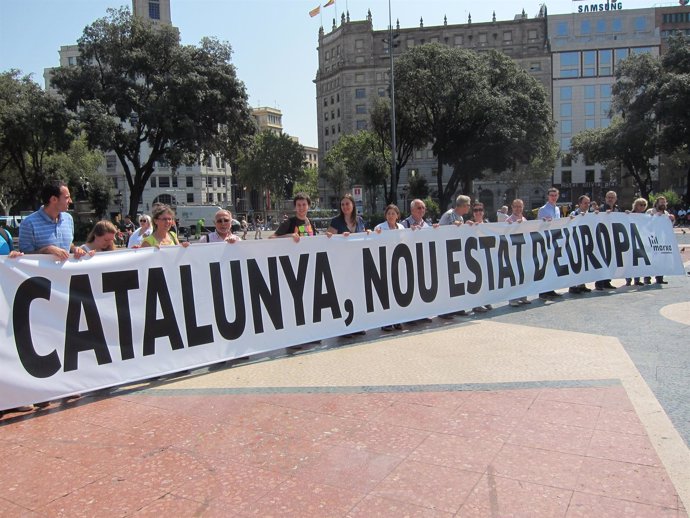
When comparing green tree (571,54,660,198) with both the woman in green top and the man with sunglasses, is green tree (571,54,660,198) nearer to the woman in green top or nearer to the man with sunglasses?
the man with sunglasses

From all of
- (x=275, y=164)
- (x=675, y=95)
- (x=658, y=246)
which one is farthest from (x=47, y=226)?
(x=275, y=164)

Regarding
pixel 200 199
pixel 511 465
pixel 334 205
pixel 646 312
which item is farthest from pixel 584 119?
pixel 511 465

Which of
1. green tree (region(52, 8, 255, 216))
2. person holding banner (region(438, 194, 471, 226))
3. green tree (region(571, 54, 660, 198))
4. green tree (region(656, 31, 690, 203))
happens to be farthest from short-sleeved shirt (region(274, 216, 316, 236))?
green tree (region(571, 54, 660, 198))

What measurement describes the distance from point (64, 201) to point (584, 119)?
97123 millimetres

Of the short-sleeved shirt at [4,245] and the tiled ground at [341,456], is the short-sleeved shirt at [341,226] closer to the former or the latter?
the tiled ground at [341,456]

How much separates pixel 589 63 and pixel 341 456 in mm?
100768

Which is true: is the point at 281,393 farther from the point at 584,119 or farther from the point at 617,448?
the point at 584,119

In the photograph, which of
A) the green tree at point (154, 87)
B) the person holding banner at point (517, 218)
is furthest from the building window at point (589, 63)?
the person holding banner at point (517, 218)

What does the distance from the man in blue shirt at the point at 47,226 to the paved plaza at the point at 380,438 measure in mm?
1447

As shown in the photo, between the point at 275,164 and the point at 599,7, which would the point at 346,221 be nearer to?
the point at 275,164

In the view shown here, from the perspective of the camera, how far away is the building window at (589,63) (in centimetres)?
9050

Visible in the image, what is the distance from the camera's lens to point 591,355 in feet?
19.4

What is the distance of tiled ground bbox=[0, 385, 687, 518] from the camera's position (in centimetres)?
308

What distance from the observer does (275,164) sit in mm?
83062
